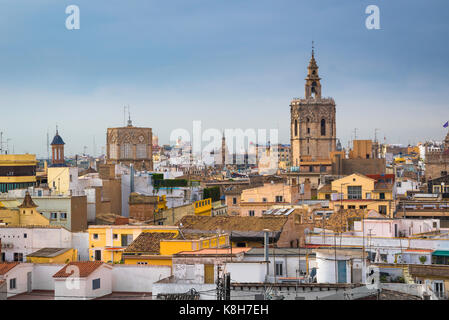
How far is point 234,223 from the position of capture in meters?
19.7

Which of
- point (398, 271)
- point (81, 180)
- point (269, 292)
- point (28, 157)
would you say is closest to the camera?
point (269, 292)

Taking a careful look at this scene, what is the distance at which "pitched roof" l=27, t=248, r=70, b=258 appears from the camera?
1686 centimetres

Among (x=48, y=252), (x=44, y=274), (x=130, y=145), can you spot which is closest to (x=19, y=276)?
(x=44, y=274)

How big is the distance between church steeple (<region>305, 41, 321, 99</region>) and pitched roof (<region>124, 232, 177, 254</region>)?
135 ft

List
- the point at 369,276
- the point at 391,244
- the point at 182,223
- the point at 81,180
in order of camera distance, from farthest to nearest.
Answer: the point at 81,180, the point at 182,223, the point at 391,244, the point at 369,276

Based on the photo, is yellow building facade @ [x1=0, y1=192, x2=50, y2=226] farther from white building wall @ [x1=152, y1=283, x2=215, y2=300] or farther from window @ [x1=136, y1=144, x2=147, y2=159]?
window @ [x1=136, y1=144, x2=147, y2=159]

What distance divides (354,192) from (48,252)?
13.0m

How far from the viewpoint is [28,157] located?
29688 millimetres

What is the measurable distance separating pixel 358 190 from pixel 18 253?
1272 centimetres

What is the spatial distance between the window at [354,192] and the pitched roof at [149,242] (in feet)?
37.2

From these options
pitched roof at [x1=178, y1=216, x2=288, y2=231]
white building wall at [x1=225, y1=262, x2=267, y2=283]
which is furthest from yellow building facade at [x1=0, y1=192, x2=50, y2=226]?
white building wall at [x1=225, y1=262, x2=267, y2=283]
